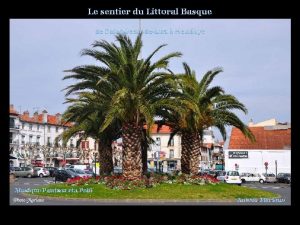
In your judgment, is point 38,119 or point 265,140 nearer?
point 265,140

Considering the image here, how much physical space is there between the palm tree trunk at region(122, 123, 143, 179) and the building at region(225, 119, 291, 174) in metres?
44.4

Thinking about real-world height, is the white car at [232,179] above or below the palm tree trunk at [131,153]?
below

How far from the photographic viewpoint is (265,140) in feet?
227

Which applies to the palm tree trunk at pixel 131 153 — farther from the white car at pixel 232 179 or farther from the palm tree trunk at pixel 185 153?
the white car at pixel 232 179

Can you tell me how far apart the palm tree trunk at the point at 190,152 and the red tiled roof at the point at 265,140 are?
39.3m

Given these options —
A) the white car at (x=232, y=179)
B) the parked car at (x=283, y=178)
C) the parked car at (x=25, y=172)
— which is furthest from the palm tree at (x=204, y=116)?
the parked car at (x=25, y=172)

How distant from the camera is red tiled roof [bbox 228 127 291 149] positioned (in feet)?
223

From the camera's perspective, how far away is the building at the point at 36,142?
80213 mm

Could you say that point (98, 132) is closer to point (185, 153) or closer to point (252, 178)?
point (185, 153)

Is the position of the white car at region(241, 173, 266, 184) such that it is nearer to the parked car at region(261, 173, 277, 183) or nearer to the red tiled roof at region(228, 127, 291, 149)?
the parked car at region(261, 173, 277, 183)

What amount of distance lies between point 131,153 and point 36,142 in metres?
65.8

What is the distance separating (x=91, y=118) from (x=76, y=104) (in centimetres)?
153

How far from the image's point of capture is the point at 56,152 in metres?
86.1

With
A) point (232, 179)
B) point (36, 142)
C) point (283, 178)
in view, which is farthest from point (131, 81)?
point (36, 142)
